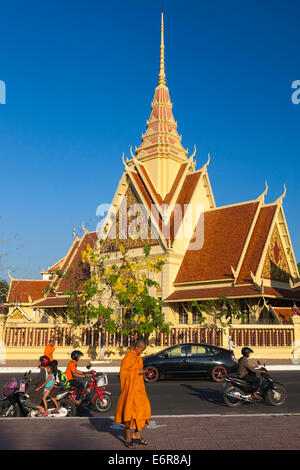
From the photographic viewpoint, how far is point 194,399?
10914 millimetres

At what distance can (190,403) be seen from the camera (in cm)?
1025

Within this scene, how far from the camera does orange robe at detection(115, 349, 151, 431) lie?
6023 millimetres

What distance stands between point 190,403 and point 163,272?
18973 millimetres

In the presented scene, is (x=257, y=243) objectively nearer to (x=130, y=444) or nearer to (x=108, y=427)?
(x=108, y=427)

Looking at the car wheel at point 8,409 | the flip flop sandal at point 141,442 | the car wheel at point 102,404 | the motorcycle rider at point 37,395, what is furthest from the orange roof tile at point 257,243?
the flip flop sandal at point 141,442

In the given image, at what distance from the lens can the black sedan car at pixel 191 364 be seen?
14.9 metres

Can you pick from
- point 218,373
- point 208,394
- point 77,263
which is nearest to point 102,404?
point 208,394

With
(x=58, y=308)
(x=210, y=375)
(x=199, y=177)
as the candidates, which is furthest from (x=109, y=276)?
(x=58, y=308)

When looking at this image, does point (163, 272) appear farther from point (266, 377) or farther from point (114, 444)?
point (114, 444)

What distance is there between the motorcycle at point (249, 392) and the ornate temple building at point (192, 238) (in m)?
13.3

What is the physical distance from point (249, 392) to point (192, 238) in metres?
21.9

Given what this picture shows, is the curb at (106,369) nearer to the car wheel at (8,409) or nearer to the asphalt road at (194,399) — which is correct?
the asphalt road at (194,399)
